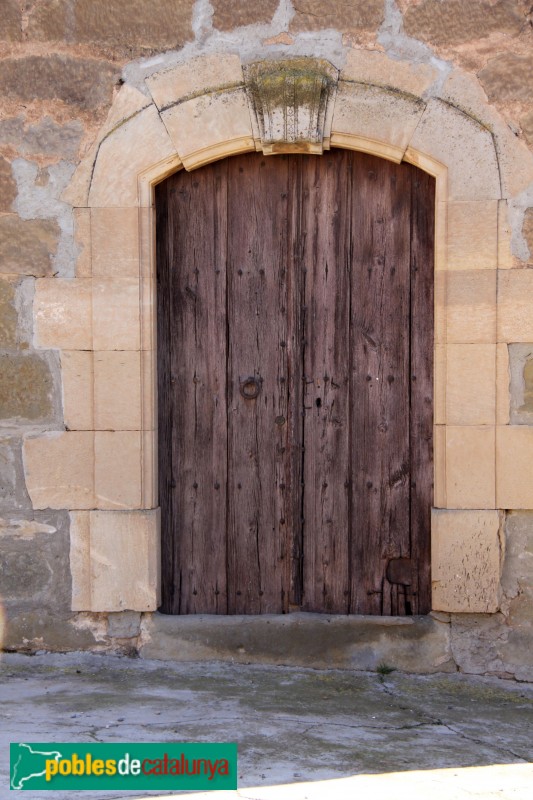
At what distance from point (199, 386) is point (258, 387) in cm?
27

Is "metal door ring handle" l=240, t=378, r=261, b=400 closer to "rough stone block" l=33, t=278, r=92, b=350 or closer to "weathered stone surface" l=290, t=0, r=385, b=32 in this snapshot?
"rough stone block" l=33, t=278, r=92, b=350

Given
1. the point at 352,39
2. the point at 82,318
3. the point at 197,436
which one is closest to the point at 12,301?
the point at 82,318

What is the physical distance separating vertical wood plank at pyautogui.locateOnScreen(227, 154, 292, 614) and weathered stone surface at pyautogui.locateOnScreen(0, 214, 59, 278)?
786 millimetres

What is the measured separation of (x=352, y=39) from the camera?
413cm

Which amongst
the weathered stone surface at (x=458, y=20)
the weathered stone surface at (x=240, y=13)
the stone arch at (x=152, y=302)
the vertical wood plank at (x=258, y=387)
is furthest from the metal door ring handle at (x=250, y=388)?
the weathered stone surface at (x=458, y=20)

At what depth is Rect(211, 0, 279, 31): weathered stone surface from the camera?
4.14 meters

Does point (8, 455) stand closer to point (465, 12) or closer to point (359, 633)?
point (359, 633)

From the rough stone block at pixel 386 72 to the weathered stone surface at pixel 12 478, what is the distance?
6.95 feet

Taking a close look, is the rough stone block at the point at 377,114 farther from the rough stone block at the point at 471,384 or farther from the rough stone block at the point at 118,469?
the rough stone block at the point at 118,469

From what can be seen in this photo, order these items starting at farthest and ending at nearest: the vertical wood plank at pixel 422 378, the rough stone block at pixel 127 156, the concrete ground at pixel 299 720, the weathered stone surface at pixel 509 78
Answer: the vertical wood plank at pixel 422 378 → the rough stone block at pixel 127 156 → the weathered stone surface at pixel 509 78 → the concrete ground at pixel 299 720

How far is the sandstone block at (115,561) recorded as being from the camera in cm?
421

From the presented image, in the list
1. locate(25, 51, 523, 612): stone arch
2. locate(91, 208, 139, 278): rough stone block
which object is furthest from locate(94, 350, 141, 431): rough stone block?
locate(91, 208, 139, 278): rough stone block

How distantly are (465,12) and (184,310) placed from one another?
1745mm

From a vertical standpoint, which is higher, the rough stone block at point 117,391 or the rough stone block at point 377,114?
the rough stone block at point 377,114
